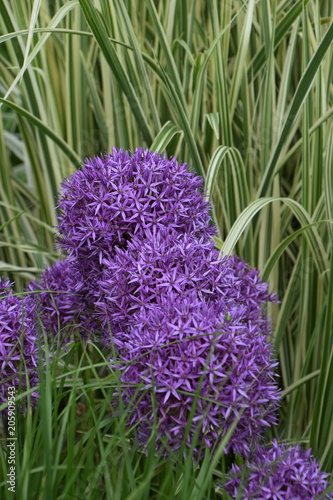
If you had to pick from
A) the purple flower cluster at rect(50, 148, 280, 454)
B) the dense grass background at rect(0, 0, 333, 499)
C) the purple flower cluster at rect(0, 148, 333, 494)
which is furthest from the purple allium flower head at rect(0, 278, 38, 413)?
the dense grass background at rect(0, 0, 333, 499)

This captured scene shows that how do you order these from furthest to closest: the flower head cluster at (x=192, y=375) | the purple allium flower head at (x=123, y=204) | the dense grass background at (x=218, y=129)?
the dense grass background at (x=218, y=129) < the purple allium flower head at (x=123, y=204) < the flower head cluster at (x=192, y=375)

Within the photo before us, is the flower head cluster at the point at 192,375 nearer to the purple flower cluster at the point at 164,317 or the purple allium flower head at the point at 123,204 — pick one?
the purple flower cluster at the point at 164,317

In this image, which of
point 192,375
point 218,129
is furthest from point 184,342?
point 218,129

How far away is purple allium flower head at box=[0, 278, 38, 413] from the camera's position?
3.01 ft

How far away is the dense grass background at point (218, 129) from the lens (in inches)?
53.7

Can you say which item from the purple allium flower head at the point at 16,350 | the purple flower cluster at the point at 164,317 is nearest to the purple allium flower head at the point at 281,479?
the purple flower cluster at the point at 164,317

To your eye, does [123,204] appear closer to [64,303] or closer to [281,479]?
[64,303]

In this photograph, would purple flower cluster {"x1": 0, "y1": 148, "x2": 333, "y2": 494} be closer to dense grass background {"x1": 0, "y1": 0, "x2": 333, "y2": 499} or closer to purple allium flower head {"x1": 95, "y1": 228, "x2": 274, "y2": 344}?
purple allium flower head {"x1": 95, "y1": 228, "x2": 274, "y2": 344}

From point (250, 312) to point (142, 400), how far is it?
11.4 inches

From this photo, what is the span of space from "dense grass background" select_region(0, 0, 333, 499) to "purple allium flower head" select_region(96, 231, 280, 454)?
9.0 inches

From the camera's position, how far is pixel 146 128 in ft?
4.98

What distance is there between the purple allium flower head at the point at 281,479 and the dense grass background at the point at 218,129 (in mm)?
373

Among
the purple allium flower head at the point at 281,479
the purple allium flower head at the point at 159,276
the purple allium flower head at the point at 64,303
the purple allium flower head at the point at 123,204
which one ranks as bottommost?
the purple allium flower head at the point at 281,479

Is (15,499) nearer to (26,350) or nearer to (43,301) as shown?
(26,350)
